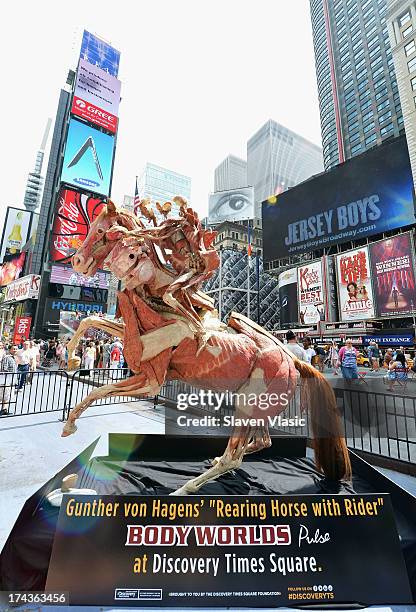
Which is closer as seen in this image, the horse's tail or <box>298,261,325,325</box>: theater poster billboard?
the horse's tail

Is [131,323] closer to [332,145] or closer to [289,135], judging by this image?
[332,145]

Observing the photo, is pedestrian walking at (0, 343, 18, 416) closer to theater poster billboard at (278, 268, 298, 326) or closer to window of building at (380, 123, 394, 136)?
theater poster billboard at (278, 268, 298, 326)

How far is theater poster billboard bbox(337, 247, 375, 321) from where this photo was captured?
27.2m

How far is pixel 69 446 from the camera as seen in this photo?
4.72 meters

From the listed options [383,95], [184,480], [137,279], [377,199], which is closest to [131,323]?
[137,279]

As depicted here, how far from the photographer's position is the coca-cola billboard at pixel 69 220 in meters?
29.9

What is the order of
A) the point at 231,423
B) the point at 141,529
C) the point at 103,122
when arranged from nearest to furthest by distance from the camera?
the point at 141,529 → the point at 231,423 → the point at 103,122

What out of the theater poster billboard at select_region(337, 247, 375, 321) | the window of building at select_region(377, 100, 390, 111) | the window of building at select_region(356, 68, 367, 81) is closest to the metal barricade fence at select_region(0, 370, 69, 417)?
the theater poster billboard at select_region(337, 247, 375, 321)

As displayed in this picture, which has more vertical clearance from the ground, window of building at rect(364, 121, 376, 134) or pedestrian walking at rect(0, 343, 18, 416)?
window of building at rect(364, 121, 376, 134)

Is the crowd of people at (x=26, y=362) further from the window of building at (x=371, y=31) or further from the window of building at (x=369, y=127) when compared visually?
the window of building at (x=371, y=31)

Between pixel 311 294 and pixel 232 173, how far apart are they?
9058 centimetres

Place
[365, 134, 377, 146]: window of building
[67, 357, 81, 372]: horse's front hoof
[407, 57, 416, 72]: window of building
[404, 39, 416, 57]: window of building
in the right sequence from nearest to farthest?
1. [67, 357, 81, 372]: horse's front hoof
2. [407, 57, 416, 72]: window of building
3. [404, 39, 416, 57]: window of building
4. [365, 134, 377, 146]: window of building

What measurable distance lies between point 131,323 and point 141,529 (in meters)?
1.42

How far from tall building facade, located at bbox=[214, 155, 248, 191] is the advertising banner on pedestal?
4545 inches
